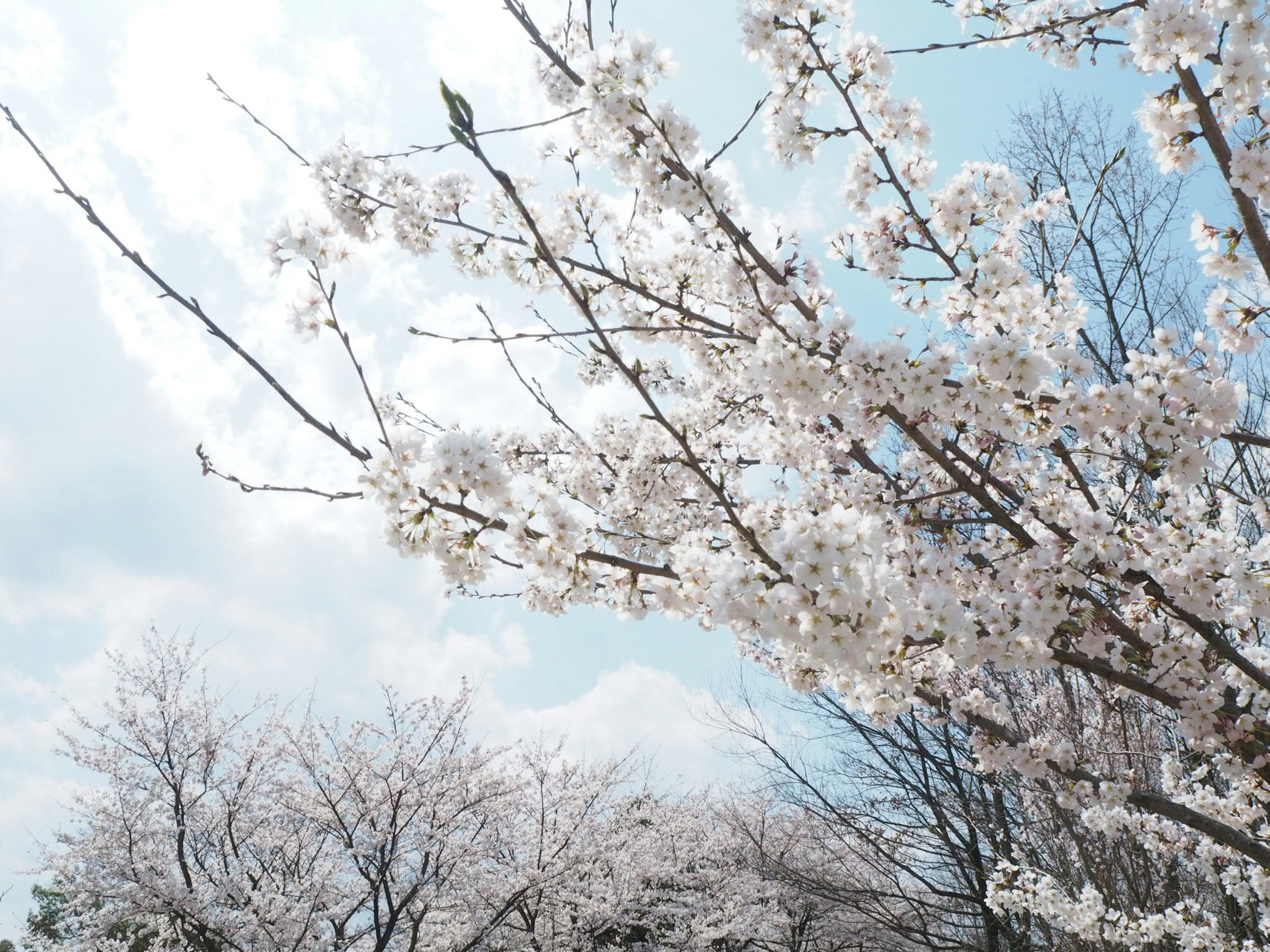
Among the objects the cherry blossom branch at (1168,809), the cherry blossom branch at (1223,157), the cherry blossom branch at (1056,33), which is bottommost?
the cherry blossom branch at (1168,809)

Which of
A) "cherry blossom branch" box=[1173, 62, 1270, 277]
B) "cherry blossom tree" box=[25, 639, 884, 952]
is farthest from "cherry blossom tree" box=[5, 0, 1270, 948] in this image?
"cherry blossom tree" box=[25, 639, 884, 952]

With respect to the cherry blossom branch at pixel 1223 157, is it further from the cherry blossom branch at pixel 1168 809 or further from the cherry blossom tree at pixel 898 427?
the cherry blossom branch at pixel 1168 809

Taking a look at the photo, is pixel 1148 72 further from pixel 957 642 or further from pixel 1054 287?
pixel 957 642

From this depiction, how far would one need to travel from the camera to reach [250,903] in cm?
832

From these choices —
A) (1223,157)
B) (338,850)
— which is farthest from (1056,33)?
(338,850)

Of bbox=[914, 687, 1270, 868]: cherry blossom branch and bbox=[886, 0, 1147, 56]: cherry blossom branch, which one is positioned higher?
bbox=[886, 0, 1147, 56]: cherry blossom branch

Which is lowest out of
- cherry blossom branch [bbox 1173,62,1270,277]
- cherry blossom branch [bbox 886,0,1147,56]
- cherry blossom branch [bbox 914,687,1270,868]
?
cherry blossom branch [bbox 914,687,1270,868]

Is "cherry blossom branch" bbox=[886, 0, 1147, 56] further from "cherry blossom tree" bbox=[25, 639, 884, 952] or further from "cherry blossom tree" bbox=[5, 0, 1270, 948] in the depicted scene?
"cherry blossom tree" bbox=[25, 639, 884, 952]

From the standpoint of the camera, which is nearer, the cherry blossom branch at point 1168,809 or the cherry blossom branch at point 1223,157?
the cherry blossom branch at point 1223,157

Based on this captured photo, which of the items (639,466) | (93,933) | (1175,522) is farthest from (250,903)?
(1175,522)

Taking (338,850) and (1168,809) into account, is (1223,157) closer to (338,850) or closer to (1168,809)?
(1168,809)

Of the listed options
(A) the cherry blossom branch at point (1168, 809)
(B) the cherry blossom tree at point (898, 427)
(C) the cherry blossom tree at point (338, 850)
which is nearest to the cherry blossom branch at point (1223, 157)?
(B) the cherry blossom tree at point (898, 427)

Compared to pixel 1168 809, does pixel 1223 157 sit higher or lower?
higher

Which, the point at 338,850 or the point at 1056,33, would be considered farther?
the point at 338,850
